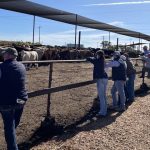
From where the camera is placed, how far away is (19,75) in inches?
252

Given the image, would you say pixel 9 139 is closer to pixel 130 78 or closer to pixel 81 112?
pixel 81 112

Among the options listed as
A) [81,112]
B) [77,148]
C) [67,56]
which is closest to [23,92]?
[77,148]

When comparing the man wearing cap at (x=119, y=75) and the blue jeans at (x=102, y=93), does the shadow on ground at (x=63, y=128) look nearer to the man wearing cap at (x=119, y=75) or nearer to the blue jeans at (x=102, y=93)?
the blue jeans at (x=102, y=93)

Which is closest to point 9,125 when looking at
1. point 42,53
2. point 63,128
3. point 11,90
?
point 11,90

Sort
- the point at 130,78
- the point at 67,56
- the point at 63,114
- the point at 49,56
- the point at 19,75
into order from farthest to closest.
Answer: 1. the point at 67,56
2. the point at 49,56
3. the point at 130,78
4. the point at 63,114
5. the point at 19,75

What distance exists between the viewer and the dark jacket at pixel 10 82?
6.27 metres

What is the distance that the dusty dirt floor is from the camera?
8.00 meters

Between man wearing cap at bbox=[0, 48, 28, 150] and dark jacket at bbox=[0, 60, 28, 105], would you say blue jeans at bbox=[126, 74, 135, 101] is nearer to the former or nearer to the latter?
man wearing cap at bbox=[0, 48, 28, 150]

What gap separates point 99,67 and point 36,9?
7.08 metres

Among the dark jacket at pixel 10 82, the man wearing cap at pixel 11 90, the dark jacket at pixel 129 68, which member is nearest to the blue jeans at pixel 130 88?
the dark jacket at pixel 129 68

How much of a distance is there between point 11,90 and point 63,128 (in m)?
3.06

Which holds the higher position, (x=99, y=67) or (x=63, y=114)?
(x=99, y=67)

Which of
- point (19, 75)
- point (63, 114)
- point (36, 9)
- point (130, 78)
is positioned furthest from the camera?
point (36, 9)

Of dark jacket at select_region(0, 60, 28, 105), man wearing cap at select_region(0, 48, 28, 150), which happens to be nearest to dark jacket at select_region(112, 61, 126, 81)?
man wearing cap at select_region(0, 48, 28, 150)
